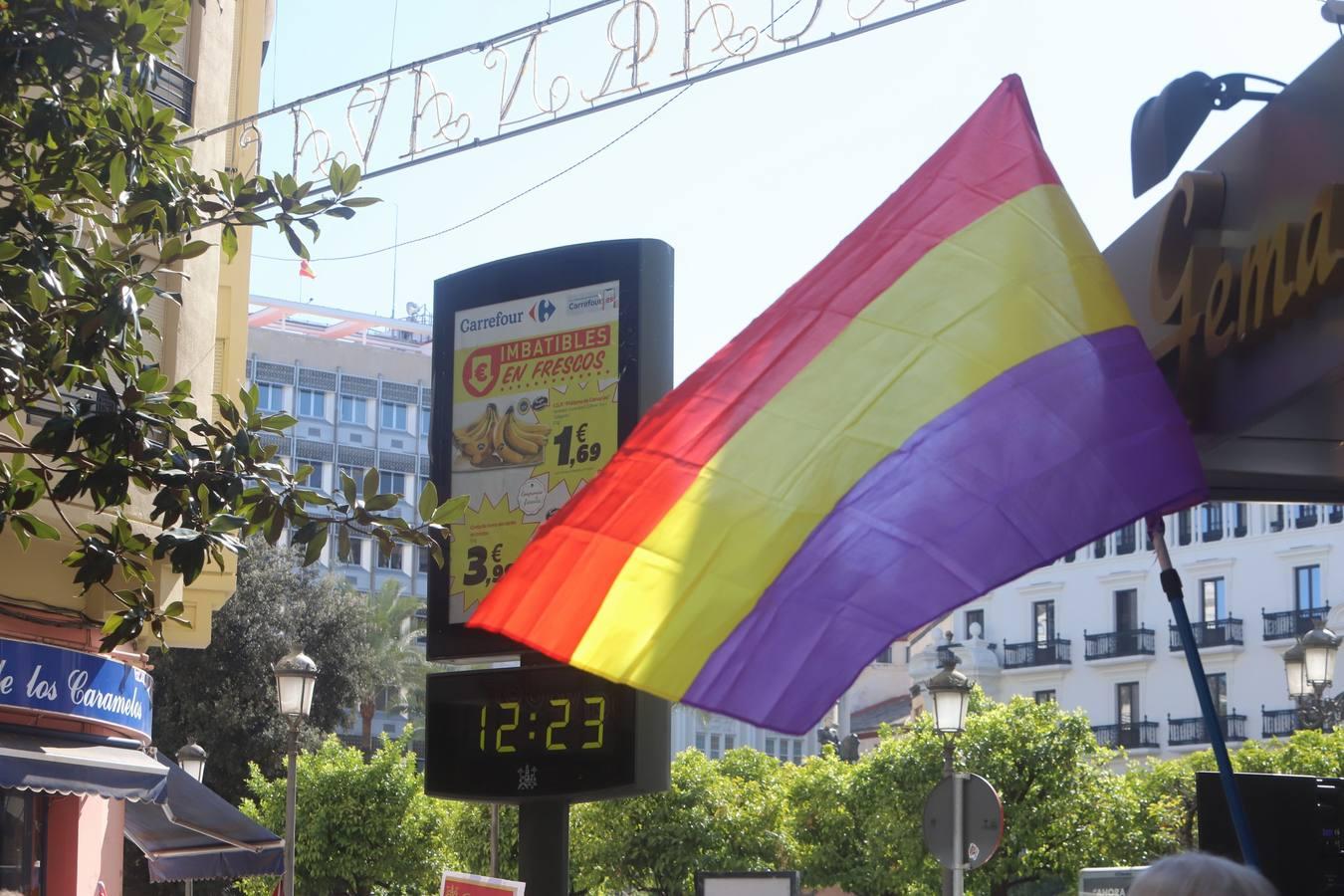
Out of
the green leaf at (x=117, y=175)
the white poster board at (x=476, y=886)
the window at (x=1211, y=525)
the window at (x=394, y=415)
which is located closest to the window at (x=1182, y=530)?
the window at (x=1211, y=525)

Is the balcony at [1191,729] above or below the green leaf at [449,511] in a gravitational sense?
below

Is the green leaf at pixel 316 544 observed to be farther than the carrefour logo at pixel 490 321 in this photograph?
No

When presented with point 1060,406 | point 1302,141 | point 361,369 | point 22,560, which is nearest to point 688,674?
point 1060,406

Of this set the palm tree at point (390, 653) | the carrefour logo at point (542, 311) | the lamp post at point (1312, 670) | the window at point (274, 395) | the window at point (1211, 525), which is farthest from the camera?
the window at point (274, 395)

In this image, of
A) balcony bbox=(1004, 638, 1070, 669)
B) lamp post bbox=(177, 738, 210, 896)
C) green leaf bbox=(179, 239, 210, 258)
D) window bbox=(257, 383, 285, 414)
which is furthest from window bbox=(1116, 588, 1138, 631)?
green leaf bbox=(179, 239, 210, 258)

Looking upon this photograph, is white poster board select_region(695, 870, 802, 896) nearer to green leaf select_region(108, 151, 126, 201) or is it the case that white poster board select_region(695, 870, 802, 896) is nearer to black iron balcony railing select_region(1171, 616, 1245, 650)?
green leaf select_region(108, 151, 126, 201)

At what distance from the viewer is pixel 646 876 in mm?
35375

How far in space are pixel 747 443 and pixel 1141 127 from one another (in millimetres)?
1783

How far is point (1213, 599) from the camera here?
61.8m

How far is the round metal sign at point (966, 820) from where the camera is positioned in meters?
13.3

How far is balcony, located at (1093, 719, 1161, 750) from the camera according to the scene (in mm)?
60625

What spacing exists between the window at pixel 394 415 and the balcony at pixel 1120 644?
36587mm

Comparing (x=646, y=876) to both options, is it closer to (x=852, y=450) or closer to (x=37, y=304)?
(x=37, y=304)

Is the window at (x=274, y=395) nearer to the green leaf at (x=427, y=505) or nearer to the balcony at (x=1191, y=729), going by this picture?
the balcony at (x=1191, y=729)
